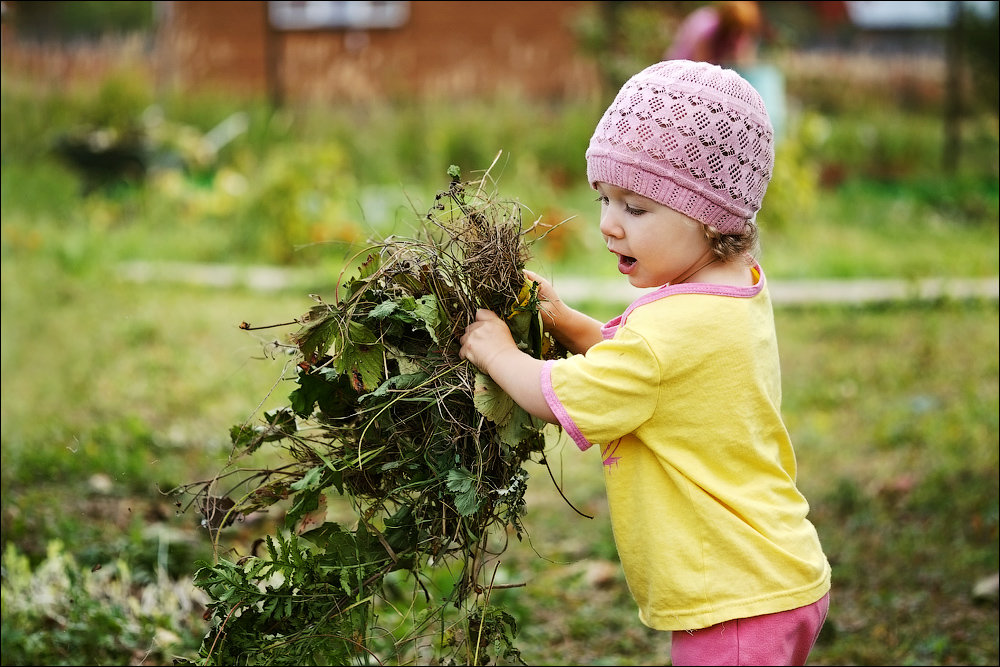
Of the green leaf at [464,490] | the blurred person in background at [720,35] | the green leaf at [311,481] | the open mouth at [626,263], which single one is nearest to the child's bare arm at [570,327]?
the open mouth at [626,263]

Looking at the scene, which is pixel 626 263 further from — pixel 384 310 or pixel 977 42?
pixel 977 42

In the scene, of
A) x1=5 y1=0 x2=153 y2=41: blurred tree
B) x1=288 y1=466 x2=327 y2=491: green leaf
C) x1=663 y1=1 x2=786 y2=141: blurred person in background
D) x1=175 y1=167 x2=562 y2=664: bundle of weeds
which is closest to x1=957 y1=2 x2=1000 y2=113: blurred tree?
x1=663 y1=1 x2=786 y2=141: blurred person in background

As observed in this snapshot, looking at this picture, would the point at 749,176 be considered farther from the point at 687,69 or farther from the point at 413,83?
the point at 413,83

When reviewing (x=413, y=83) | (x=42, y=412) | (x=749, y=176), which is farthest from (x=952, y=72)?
(x=749, y=176)

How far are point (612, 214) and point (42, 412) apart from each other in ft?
12.8

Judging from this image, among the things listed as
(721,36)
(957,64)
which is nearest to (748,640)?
(721,36)

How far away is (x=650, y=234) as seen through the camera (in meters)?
2.33

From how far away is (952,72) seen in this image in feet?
40.7

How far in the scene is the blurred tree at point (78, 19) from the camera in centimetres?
1301

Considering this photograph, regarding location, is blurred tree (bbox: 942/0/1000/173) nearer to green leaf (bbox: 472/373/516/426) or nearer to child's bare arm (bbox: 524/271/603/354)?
child's bare arm (bbox: 524/271/603/354)

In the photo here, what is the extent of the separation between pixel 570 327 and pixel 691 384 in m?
0.41

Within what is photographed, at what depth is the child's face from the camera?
232cm

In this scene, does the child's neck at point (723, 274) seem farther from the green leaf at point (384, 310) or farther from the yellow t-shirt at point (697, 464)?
the green leaf at point (384, 310)

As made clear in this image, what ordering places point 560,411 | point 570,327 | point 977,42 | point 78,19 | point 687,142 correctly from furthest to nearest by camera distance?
point 78,19 < point 977,42 < point 570,327 < point 687,142 < point 560,411
